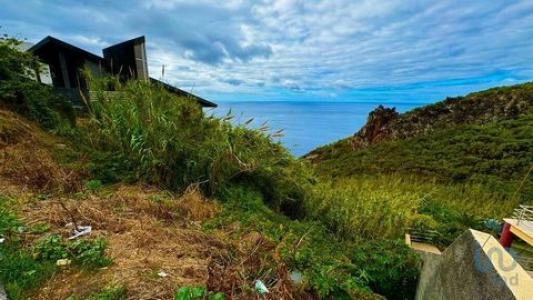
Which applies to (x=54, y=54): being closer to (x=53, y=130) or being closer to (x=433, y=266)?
(x=53, y=130)

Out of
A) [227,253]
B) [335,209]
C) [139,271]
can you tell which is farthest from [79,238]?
[335,209]

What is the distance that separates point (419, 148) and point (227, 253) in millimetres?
16259

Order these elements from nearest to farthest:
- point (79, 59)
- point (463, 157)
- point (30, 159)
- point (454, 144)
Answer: point (30, 159) < point (79, 59) < point (463, 157) < point (454, 144)

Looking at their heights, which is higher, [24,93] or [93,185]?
[24,93]

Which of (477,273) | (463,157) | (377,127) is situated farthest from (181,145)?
(377,127)

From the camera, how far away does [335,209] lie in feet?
16.4

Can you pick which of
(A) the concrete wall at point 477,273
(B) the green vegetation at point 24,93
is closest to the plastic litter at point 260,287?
(A) the concrete wall at point 477,273

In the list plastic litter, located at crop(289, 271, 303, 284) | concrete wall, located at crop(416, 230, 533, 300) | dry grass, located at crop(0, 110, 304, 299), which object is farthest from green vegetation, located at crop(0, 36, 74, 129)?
concrete wall, located at crop(416, 230, 533, 300)

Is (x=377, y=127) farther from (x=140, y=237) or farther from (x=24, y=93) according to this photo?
(x=140, y=237)

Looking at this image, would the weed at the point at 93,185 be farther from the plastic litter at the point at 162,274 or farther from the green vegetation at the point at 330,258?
the plastic litter at the point at 162,274

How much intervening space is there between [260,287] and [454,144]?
16479 mm

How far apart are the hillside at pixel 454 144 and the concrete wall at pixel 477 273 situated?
342 inches

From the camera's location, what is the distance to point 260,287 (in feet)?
6.33

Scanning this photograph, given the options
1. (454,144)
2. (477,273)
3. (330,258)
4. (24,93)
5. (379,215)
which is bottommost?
(454,144)
